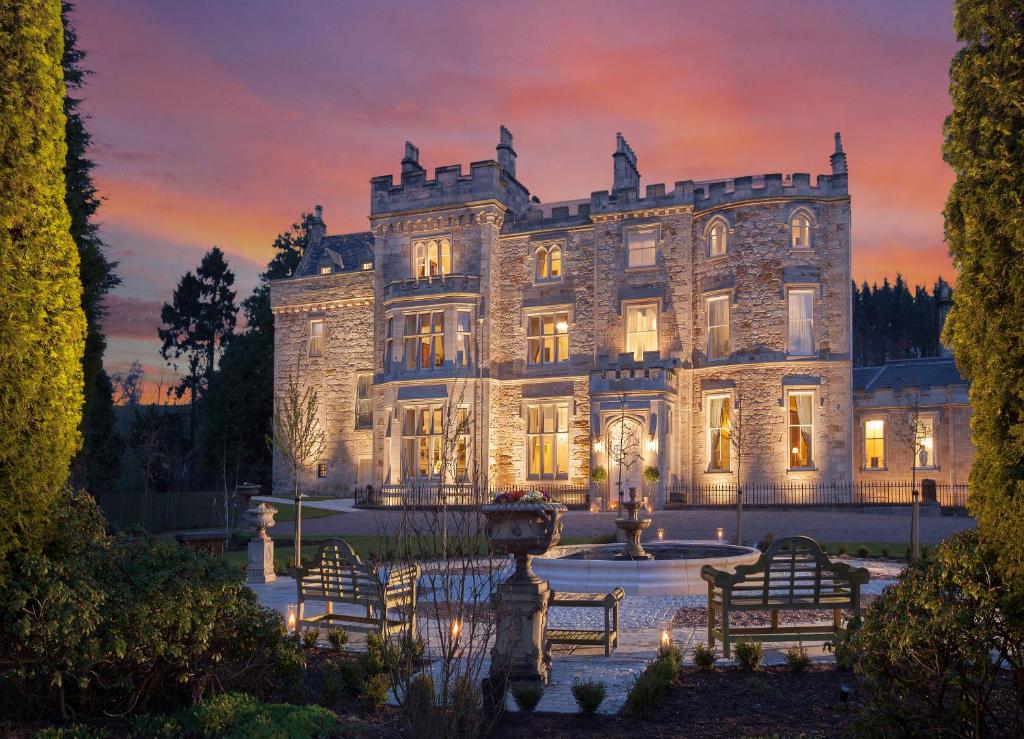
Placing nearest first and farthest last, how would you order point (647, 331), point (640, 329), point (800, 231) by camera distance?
point (800, 231), point (647, 331), point (640, 329)

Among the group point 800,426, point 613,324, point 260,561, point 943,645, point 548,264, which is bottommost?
point 260,561

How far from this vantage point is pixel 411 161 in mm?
35406

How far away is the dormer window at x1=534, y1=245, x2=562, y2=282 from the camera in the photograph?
3369 cm

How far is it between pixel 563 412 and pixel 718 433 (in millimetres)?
5583

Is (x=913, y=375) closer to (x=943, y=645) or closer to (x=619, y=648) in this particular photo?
(x=619, y=648)

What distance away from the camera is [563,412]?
33000mm

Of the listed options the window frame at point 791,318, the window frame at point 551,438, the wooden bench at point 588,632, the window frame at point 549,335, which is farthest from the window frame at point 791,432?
the wooden bench at point 588,632

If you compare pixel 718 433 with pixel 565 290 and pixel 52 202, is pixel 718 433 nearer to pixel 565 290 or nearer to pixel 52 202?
pixel 565 290

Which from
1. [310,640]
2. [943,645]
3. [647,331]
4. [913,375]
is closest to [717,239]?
[647,331]

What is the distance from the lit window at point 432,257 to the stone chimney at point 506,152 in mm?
3868

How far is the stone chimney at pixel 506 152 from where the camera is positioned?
34.9 metres

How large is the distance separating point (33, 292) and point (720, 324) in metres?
26.9

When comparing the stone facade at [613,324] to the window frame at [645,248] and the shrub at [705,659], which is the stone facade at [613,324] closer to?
the window frame at [645,248]

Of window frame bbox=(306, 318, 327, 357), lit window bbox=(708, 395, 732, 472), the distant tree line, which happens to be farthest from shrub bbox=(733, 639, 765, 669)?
the distant tree line
